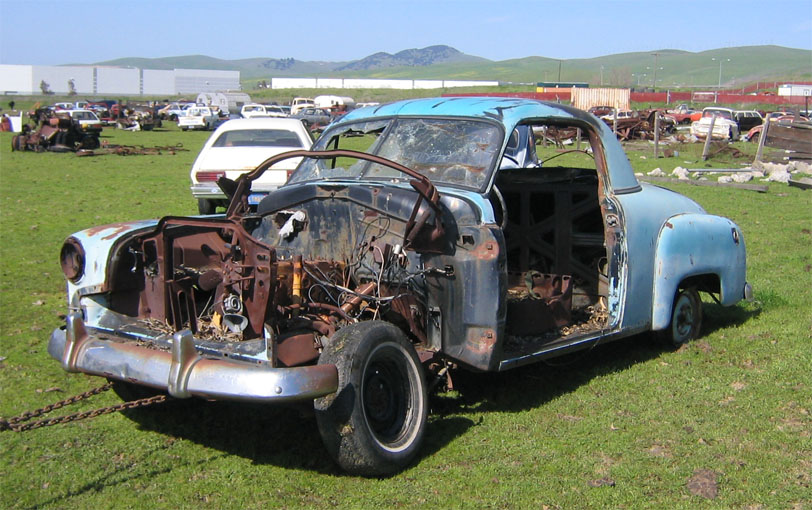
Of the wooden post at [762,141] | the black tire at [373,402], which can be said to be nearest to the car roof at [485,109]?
the black tire at [373,402]

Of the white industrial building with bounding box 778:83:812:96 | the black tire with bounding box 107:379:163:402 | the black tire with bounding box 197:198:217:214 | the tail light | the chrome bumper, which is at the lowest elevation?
the black tire with bounding box 107:379:163:402

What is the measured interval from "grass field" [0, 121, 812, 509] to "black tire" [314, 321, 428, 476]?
0.15m

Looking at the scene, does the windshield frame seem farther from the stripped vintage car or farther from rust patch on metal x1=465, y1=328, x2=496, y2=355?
rust patch on metal x1=465, y1=328, x2=496, y2=355

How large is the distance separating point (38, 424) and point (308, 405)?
1347 mm

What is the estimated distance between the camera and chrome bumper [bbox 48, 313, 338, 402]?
3633 mm

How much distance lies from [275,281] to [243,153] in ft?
30.7

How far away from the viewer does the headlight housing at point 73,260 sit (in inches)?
185

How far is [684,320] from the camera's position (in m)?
6.25

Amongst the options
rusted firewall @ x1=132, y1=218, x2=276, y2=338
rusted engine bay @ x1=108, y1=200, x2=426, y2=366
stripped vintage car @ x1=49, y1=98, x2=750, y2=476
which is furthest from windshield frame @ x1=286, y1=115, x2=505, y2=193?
rusted firewall @ x1=132, y1=218, x2=276, y2=338

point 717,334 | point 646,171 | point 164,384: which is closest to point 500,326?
point 164,384

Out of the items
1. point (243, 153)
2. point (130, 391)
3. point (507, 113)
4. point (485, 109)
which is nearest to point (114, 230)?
point (130, 391)

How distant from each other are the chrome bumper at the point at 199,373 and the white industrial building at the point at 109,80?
131791 mm

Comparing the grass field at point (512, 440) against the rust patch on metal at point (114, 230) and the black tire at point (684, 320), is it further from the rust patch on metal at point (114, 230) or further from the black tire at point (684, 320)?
the rust patch on metal at point (114, 230)

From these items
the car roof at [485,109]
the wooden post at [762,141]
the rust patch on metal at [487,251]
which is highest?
the car roof at [485,109]
